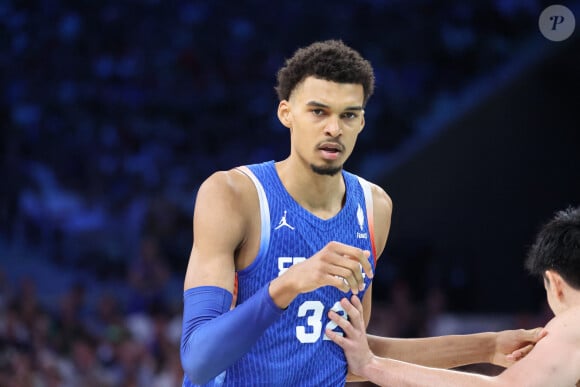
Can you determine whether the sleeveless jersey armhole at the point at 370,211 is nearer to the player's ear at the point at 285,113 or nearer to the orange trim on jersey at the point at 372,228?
the orange trim on jersey at the point at 372,228

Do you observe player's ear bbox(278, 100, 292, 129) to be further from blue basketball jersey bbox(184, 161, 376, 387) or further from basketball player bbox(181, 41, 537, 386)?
blue basketball jersey bbox(184, 161, 376, 387)

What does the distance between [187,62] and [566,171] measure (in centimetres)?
511

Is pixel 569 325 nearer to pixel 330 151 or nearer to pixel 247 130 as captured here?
pixel 330 151

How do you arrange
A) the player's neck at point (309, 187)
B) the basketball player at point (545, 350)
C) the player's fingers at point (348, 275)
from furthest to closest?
the player's neck at point (309, 187)
the basketball player at point (545, 350)
the player's fingers at point (348, 275)

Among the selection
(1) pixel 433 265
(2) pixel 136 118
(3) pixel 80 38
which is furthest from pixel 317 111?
(3) pixel 80 38

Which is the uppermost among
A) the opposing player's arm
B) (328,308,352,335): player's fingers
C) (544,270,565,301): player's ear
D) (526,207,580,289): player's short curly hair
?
(526,207,580,289): player's short curly hair

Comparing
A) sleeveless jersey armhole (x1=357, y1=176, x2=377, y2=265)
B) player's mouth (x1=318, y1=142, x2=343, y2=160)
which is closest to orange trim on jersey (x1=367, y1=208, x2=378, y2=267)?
sleeveless jersey armhole (x1=357, y1=176, x2=377, y2=265)

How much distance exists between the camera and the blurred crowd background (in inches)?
399

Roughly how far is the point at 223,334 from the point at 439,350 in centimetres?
135

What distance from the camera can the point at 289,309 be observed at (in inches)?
128

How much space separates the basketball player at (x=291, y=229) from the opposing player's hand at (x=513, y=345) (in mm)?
701

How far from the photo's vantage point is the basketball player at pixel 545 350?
11.0ft

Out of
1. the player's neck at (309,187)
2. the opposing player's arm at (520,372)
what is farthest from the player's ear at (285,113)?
the opposing player's arm at (520,372)

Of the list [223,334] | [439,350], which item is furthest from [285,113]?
[439,350]
